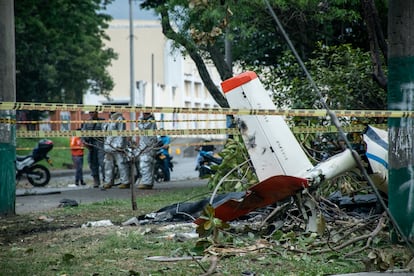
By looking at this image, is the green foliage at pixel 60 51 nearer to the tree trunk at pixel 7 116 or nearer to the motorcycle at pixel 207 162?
the motorcycle at pixel 207 162

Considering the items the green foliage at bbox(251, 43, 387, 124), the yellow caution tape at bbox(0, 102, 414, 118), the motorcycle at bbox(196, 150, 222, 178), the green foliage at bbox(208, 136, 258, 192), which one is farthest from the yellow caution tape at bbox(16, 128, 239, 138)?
the motorcycle at bbox(196, 150, 222, 178)

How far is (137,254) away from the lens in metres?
7.06

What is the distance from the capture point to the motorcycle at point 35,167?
773 inches

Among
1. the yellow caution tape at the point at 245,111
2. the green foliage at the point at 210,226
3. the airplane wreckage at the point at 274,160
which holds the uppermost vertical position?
the yellow caution tape at the point at 245,111

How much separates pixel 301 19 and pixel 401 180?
10026mm

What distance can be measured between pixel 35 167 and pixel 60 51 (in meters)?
22.7

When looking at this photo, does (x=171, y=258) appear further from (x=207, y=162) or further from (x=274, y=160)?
(x=207, y=162)

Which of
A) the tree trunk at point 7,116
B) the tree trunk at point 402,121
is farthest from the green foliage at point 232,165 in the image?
the tree trunk at point 402,121

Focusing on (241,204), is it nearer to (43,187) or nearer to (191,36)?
(191,36)

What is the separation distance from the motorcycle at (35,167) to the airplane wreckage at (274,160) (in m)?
11.7

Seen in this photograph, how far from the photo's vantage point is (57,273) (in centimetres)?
621

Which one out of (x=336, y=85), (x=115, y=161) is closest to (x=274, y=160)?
(x=336, y=85)

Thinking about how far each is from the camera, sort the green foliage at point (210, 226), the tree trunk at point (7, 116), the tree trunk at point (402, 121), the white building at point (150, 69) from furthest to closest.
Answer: the white building at point (150, 69), the tree trunk at point (7, 116), the tree trunk at point (402, 121), the green foliage at point (210, 226)

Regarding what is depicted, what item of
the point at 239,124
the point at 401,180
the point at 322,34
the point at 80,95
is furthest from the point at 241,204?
the point at 80,95
